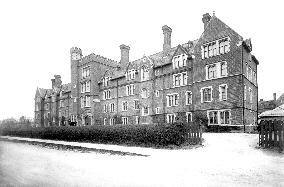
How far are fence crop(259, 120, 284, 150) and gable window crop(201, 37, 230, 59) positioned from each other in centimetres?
1529

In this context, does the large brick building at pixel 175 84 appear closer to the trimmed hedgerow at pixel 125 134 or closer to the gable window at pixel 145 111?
the gable window at pixel 145 111

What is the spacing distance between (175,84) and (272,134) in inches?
771

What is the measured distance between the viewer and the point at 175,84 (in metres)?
30.9

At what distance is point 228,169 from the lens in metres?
7.83

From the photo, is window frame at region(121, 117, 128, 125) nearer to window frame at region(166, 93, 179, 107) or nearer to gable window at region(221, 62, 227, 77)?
window frame at region(166, 93, 179, 107)

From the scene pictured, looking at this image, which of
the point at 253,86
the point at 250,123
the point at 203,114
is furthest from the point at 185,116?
the point at 253,86

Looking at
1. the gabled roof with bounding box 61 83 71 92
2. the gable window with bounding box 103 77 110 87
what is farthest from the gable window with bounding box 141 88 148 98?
the gabled roof with bounding box 61 83 71 92

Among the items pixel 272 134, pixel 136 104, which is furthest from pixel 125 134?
pixel 136 104

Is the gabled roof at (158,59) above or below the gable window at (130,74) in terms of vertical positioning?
above

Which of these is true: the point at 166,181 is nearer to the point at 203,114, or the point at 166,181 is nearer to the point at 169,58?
the point at 203,114

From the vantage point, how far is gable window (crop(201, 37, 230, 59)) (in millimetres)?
25688

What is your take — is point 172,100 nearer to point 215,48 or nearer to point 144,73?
point 144,73

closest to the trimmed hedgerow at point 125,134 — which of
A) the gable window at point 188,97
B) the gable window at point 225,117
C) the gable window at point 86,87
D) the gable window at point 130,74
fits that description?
the gable window at point 225,117

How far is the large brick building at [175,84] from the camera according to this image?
2514cm
